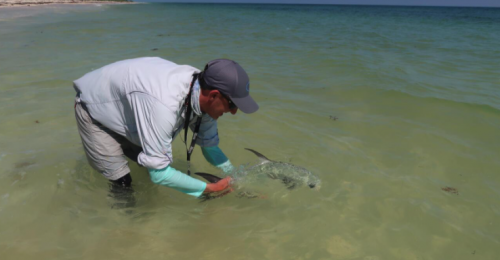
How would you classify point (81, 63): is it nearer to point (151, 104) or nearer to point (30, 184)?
point (30, 184)

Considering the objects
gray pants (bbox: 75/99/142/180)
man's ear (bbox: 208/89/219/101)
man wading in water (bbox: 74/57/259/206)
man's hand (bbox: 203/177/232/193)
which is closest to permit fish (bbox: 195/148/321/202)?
man's hand (bbox: 203/177/232/193)

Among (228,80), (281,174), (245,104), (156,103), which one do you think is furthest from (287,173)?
(156,103)

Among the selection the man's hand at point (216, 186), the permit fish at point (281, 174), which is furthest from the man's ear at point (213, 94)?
the permit fish at point (281, 174)

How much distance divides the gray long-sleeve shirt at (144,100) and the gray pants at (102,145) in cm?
11

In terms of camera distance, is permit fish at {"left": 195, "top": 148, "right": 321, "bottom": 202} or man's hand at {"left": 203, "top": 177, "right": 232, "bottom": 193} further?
permit fish at {"left": 195, "top": 148, "right": 321, "bottom": 202}

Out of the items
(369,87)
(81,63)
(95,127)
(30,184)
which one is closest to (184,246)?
(95,127)

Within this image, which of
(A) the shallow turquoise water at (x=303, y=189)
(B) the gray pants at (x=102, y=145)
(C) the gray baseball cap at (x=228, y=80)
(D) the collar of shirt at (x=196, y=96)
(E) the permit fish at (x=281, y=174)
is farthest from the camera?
(E) the permit fish at (x=281, y=174)

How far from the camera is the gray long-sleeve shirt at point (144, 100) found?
1898 mm

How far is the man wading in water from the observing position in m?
1.89

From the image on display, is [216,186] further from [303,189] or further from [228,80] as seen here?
[303,189]

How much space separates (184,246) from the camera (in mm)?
2605

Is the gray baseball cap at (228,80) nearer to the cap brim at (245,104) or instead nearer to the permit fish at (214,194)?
the cap brim at (245,104)

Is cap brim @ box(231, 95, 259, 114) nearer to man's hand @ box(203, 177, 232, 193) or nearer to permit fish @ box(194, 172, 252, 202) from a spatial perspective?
man's hand @ box(203, 177, 232, 193)

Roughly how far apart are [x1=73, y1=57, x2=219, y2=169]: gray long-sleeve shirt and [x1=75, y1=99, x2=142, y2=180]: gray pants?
0.36ft
